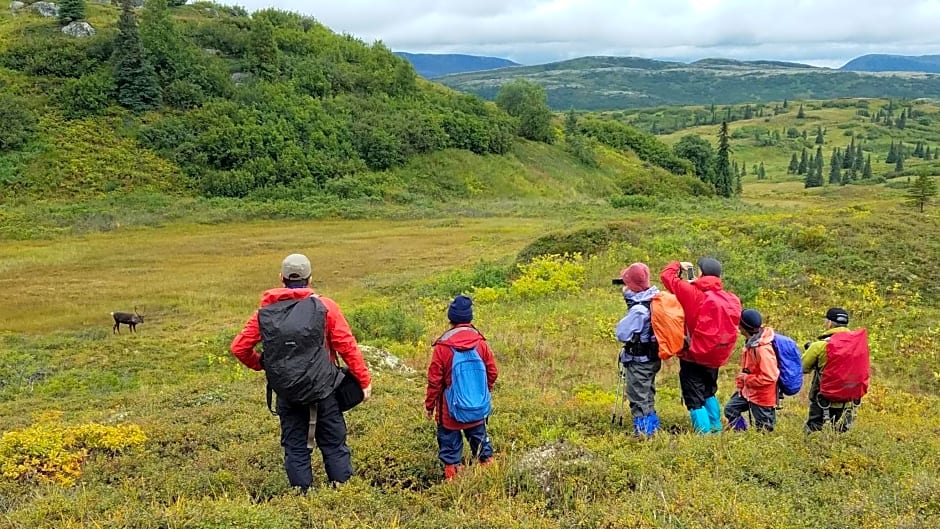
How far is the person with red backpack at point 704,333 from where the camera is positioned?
6699 mm

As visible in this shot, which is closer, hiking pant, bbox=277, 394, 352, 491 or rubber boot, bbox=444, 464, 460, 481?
hiking pant, bbox=277, 394, 352, 491

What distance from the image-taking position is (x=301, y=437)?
5762mm

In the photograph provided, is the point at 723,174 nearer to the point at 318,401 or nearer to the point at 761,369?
the point at 761,369

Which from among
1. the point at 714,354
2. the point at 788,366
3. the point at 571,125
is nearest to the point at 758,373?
the point at 788,366

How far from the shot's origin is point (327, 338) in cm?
559

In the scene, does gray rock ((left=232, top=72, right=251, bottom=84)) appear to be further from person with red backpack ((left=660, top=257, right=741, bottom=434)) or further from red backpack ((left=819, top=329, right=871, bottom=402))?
red backpack ((left=819, top=329, right=871, bottom=402))

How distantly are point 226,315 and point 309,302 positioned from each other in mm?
15187

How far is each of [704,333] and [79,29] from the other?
66.0 meters

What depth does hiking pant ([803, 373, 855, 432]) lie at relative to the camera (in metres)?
7.25

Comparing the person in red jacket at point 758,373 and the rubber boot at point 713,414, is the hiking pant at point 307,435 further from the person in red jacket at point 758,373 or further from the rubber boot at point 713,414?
the person in red jacket at point 758,373

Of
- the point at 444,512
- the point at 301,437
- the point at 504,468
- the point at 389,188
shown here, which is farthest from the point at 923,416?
the point at 389,188

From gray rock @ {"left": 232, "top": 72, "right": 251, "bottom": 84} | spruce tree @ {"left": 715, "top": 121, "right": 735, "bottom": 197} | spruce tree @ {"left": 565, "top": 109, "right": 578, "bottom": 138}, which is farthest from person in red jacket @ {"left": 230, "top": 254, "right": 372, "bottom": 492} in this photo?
spruce tree @ {"left": 715, "top": 121, "right": 735, "bottom": 197}

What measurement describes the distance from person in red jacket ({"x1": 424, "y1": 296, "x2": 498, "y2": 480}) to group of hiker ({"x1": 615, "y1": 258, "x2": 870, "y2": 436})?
1.62m

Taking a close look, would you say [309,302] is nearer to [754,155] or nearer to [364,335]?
[364,335]
